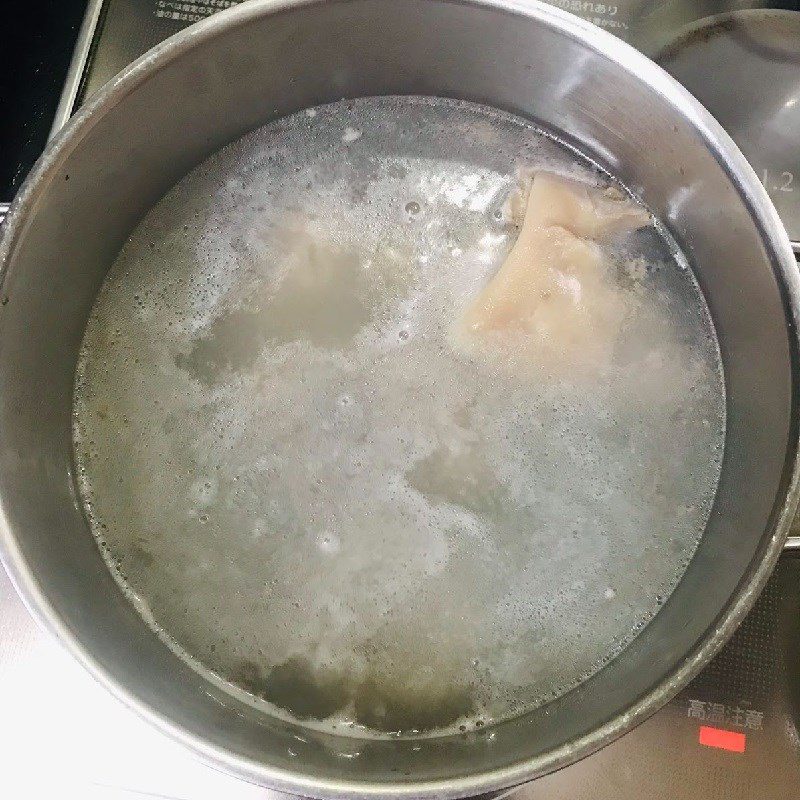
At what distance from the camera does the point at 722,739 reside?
3.20ft

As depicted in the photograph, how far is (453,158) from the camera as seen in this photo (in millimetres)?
1207

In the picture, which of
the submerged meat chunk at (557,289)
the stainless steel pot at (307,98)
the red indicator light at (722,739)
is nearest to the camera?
the stainless steel pot at (307,98)

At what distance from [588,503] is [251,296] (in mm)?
598

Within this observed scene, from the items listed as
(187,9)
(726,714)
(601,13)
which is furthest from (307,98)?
(726,714)

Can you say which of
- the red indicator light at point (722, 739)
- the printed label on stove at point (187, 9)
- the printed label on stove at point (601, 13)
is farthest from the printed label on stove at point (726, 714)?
the printed label on stove at point (187, 9)

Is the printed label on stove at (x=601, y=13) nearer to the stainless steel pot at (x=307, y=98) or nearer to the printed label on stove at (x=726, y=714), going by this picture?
the stainless steel pot at (x=307, y=98)

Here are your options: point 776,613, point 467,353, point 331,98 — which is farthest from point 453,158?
point 776,613

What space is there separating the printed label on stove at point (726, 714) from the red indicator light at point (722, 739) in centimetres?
1

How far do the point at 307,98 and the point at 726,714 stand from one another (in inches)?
43.3

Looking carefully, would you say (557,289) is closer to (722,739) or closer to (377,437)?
(377,437)

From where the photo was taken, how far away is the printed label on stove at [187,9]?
1218 mm

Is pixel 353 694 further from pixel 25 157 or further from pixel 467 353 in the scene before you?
pixel 25 157

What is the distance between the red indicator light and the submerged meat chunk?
21.0 inches

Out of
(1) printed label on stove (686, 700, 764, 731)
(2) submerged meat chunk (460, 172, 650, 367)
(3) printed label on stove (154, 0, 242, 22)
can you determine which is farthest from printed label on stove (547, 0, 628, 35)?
(1) printed label on stove (686, 700, 764, 731)
